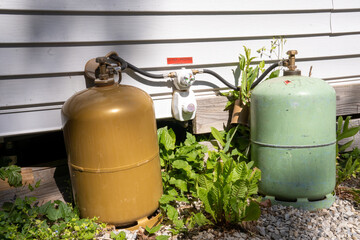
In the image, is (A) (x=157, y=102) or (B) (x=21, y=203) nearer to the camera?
(B) (x=21, y=203)

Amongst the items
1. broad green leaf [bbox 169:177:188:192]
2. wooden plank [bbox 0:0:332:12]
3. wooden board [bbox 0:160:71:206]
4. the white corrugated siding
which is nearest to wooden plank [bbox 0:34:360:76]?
the white corrugated siding

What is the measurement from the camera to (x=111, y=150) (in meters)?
1.90

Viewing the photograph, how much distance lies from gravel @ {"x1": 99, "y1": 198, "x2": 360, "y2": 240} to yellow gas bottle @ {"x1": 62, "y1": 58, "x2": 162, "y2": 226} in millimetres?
178

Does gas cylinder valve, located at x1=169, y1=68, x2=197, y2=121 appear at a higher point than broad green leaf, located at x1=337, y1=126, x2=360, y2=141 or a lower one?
higher

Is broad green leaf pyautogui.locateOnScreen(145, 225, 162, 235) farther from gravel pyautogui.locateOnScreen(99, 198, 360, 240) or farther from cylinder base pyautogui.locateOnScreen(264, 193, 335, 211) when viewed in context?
cylinder base pyautogui.locateOnScreen(264, 193, 335, 211)

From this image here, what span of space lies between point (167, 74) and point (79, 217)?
1177mm

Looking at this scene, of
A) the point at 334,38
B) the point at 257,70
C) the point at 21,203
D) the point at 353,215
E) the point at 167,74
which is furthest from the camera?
the point at 334,38

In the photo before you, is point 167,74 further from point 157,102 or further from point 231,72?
point 231,72

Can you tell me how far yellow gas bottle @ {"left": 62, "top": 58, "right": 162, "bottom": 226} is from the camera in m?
1.88

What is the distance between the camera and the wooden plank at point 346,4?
2980 millimetres

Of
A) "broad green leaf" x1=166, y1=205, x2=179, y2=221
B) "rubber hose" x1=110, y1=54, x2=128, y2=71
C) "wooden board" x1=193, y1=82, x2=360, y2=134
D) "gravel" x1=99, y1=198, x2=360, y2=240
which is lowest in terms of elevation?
"gravel" x1=99, y1=198, x2=360, y2=240

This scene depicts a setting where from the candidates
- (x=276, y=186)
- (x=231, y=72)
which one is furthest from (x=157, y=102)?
(x=276, y=186)

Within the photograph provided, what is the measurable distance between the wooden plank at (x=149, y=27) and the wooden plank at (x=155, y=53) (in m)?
0.06

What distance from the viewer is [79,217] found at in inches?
82.4
